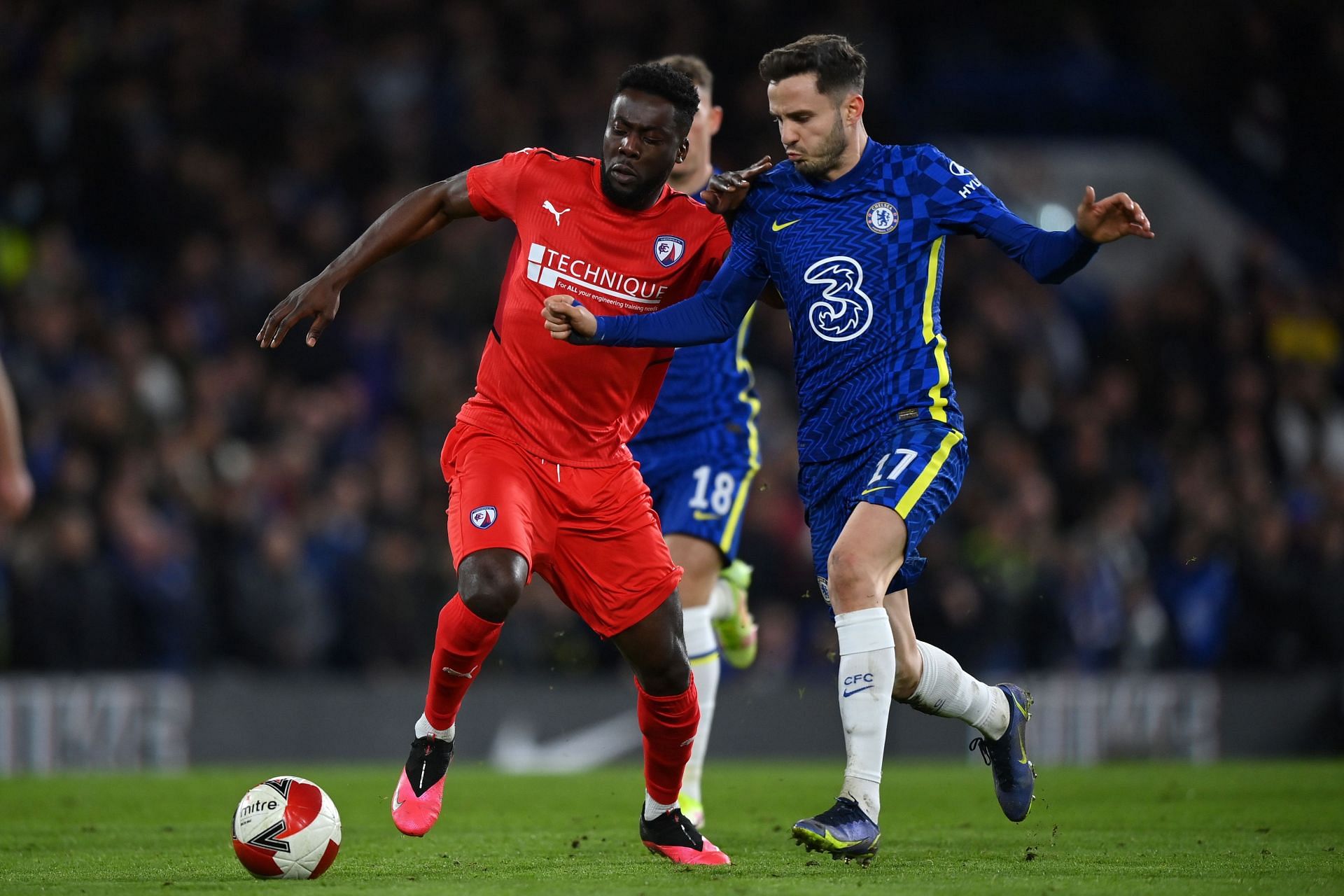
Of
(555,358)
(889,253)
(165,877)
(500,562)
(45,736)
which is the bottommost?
(45,736)

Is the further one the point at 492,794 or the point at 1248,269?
the point at 1248,269

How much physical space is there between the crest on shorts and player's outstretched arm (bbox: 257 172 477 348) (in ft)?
2.29

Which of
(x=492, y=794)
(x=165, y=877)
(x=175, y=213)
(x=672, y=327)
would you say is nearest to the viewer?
(x=165, y=877)

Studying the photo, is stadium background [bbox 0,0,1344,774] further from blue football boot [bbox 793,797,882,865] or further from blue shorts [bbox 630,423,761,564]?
blue football boot [bbox 793,797,882,865]

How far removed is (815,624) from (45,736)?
19.5 ft

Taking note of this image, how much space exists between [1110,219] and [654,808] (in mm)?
2641

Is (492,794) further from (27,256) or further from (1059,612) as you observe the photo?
(27,256)

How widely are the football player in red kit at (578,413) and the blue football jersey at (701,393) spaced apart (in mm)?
1344

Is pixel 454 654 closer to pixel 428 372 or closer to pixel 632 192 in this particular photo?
pixel 632 192

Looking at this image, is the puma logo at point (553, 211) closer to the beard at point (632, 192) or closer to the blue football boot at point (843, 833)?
the beard at point (632, 192)

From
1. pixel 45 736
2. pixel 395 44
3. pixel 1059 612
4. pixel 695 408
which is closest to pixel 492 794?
pixel 695 408

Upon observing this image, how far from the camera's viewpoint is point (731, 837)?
23.8 feet

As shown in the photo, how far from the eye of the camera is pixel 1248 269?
1770cm

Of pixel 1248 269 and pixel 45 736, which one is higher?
pixel 1248 269
